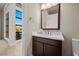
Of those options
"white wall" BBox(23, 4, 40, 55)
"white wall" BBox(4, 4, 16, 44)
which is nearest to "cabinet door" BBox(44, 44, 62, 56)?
"white wall" BBox(23, 4, 40, 55)

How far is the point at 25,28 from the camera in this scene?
1.79 metres

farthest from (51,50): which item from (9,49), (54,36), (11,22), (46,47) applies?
(11,22)

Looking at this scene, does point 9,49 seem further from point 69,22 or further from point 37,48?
point 69,22

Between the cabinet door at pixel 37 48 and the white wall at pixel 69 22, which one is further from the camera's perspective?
the cabinet door at pixel 37 48

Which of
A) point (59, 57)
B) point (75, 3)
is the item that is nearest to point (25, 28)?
point (59, 57)

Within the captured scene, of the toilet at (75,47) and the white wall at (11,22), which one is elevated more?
the white wall at (11,22)

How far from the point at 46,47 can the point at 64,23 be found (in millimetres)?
485

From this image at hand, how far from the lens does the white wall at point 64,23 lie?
169 centimetres

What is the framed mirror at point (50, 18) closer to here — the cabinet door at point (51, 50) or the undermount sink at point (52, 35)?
the undermount sink at point (52, 35)

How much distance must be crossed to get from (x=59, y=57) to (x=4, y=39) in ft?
3.02

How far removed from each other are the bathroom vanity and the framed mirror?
180 millimetres

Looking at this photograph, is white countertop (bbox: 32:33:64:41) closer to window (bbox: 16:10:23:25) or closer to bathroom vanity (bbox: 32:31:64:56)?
bathroom vanity (bbox: 32:31:64:56)

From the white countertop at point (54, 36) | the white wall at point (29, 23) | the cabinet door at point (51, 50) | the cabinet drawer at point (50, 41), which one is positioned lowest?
the cabinet door at point (51, 50)

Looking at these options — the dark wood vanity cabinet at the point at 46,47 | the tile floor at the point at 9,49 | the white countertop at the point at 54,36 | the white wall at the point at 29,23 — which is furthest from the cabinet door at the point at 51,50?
the tile floor at the point at 9,49
